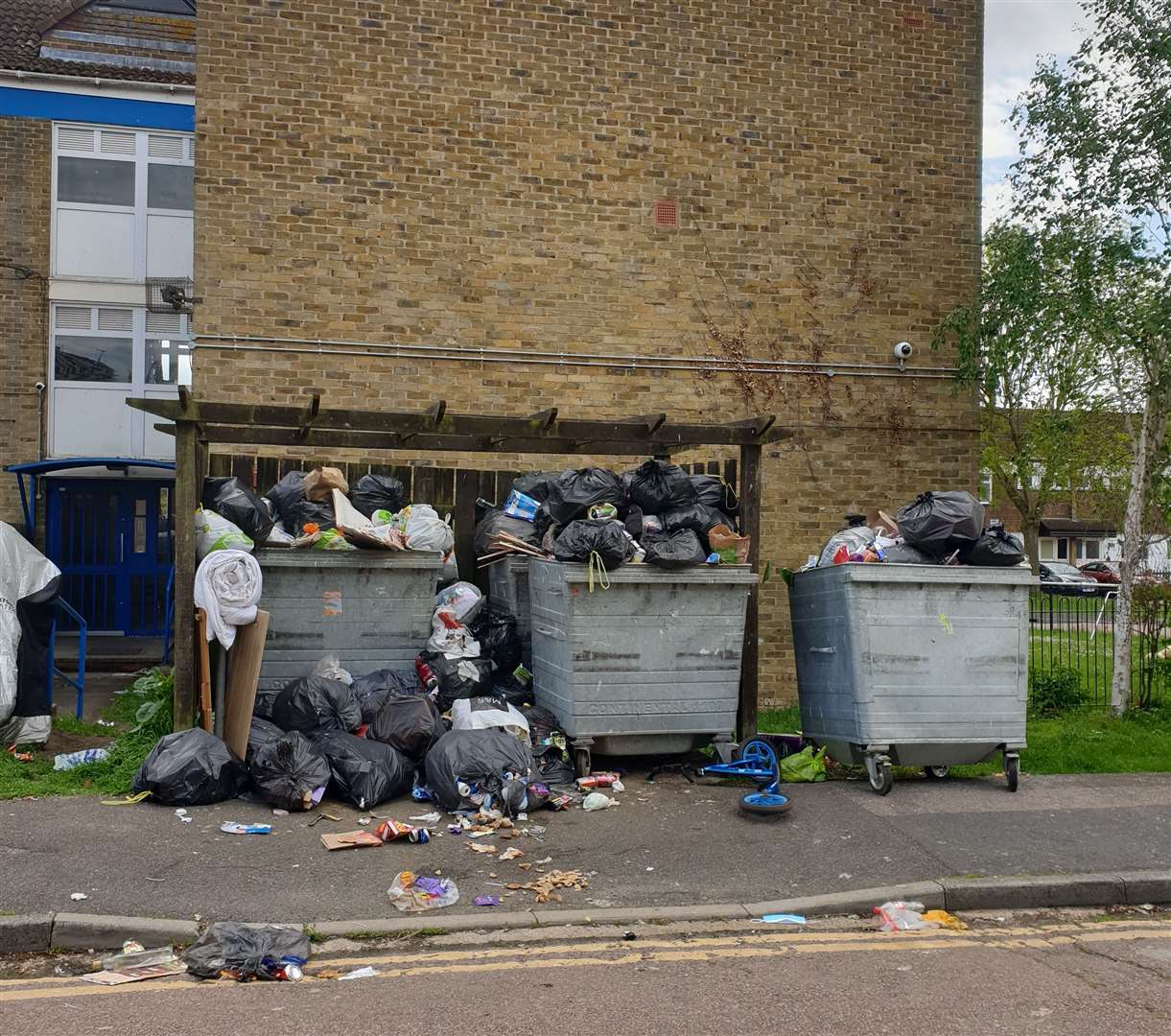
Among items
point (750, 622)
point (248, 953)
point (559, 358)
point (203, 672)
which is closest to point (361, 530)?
point (203, 672)

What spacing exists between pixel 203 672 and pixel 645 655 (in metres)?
2.78

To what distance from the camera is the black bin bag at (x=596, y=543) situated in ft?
23.3

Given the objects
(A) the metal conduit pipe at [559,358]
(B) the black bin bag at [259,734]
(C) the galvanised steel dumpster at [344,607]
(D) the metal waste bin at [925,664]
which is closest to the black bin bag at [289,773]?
(B) the black bin bag at [259,734]

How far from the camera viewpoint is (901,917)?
17.3 ft

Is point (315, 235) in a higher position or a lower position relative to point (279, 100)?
lower

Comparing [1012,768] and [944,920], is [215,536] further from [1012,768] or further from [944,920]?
[1012,768]

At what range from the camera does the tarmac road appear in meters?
3.98

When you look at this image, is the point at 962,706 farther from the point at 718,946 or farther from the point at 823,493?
the point at 823,493

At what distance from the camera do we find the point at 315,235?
10445 millimetres

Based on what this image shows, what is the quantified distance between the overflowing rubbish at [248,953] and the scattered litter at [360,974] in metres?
0.18

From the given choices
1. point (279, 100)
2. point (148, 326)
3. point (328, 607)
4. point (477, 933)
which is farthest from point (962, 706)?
point (148, 326)

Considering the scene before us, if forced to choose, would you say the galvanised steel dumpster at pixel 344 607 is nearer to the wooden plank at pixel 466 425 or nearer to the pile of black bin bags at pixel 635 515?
the wooden plank at pixel 466 425

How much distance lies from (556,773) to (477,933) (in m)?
2.24

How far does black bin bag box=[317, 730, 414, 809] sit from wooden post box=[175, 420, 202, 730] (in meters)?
0.96
